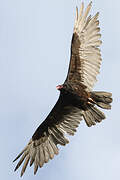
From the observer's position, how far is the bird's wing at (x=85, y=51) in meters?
11.5

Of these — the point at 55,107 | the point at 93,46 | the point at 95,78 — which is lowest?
the point at 55,107

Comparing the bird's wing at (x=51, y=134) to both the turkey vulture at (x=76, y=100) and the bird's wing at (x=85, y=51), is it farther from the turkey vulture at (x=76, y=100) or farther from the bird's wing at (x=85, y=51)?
the bird's wing at (x=85, y=51)

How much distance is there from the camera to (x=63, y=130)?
38.5 ft

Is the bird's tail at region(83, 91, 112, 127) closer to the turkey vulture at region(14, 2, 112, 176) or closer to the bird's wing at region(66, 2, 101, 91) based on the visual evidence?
the turkey vulture at region(14, 2, 112, 176)

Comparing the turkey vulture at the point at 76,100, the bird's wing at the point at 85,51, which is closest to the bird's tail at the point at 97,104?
the turkey vulture at the point at 76,100

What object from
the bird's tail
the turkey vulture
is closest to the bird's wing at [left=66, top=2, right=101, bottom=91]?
the turkey vulture

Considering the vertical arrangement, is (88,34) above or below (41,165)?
above

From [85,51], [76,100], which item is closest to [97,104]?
[76,100]

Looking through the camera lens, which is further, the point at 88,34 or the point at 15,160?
the point at 88,34

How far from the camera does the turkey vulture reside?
11258 millimetres

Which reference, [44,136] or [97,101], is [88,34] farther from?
[44,136]

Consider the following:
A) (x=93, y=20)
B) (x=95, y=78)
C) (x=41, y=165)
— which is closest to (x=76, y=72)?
(x=95, y=78)

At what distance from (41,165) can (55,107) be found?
153 cm

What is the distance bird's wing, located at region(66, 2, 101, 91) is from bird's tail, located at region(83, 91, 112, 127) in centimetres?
28
